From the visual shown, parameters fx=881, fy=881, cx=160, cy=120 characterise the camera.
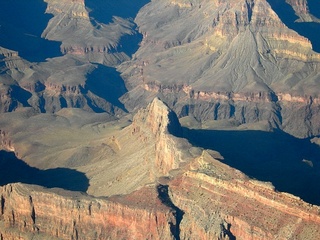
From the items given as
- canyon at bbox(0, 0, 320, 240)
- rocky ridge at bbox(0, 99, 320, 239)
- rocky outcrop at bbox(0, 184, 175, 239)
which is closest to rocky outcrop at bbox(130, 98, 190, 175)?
canyon at bbox(0, 0, 320, 240)

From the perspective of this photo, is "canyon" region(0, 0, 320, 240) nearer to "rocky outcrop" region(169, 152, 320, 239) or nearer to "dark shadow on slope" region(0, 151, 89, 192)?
"rocky outcrop" region(169, 152, 320, 239)

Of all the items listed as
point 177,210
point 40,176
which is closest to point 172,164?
point 177,210

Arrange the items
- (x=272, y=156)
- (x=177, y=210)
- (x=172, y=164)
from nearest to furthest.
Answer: (x=177, y=210)
(x=172, y=164)
(x=272, y=156)

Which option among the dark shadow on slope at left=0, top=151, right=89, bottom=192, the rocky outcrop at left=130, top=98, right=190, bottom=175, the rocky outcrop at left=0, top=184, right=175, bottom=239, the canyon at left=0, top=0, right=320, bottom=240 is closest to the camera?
the canyon at left=0, top=0, right=320, bottom=240

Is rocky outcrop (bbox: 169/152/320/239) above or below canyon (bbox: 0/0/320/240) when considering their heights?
above

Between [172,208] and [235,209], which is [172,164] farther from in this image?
[235,209]

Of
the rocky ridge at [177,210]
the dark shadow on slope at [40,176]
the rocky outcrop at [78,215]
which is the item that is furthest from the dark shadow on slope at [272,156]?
the rocky outcrop at [78,215]
